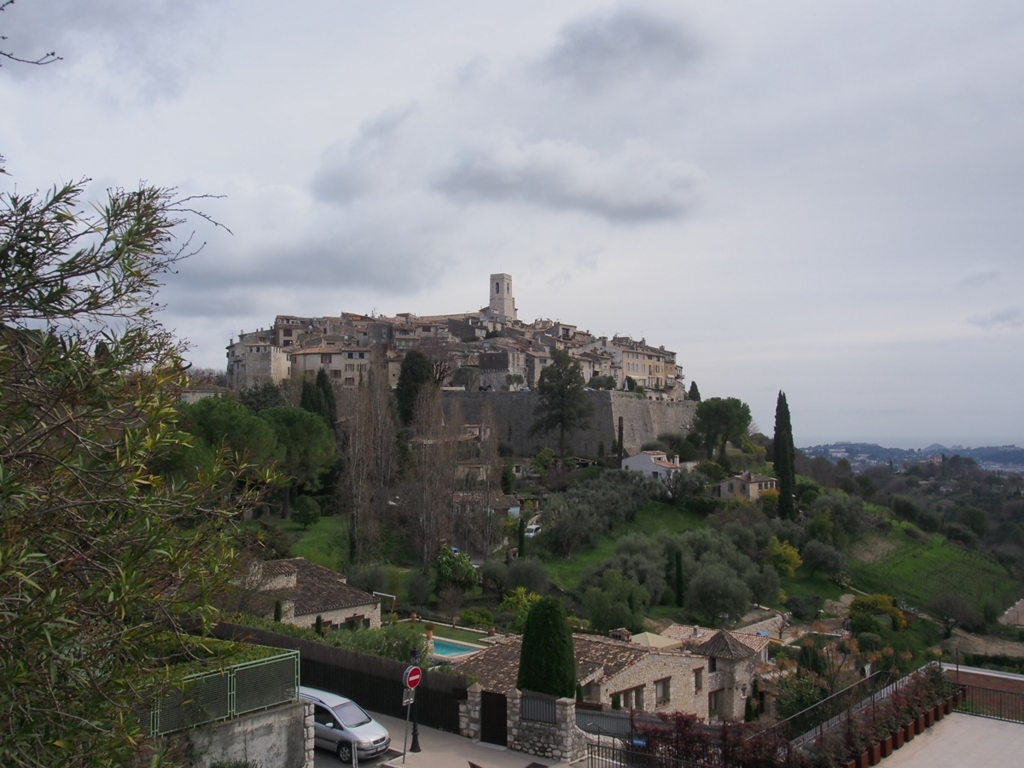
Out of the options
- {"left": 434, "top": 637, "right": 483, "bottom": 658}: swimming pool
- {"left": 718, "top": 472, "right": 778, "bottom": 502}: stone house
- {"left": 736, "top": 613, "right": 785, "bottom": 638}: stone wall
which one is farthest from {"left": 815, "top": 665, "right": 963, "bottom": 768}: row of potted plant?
{"left": 718, "top": 472, "right": 778, "bottom": 502}: stone house

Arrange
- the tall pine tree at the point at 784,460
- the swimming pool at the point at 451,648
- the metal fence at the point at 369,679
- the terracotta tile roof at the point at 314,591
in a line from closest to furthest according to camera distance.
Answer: the metal fence at the point at 369,679, the swimming pool at the point at 451,648, the terracotta tile roof at the point at 314,591, the tall pine tree at the point at 784,460

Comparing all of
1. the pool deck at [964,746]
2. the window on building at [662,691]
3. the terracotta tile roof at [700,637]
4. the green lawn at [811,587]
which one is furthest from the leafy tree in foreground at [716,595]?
the pool deck at [964,746]

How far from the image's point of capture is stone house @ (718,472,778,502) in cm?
5034

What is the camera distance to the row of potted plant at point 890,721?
11.4m

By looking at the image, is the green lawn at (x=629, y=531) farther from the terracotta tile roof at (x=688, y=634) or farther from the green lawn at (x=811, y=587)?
the terracotta tile roof at (x=688, y=634)

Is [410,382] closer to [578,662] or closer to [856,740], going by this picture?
[578,662]

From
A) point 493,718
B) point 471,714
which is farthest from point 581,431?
point 493,718

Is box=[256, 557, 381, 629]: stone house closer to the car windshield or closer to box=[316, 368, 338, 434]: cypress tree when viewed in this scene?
the car windshield

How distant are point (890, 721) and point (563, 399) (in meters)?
40.6

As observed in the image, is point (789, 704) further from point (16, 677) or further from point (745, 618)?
point (745, 618)

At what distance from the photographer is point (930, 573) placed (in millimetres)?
47594

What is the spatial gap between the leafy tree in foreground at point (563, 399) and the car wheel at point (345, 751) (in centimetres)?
4132

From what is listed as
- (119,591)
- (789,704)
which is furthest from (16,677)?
(789,704)

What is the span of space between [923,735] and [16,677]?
13.4m
